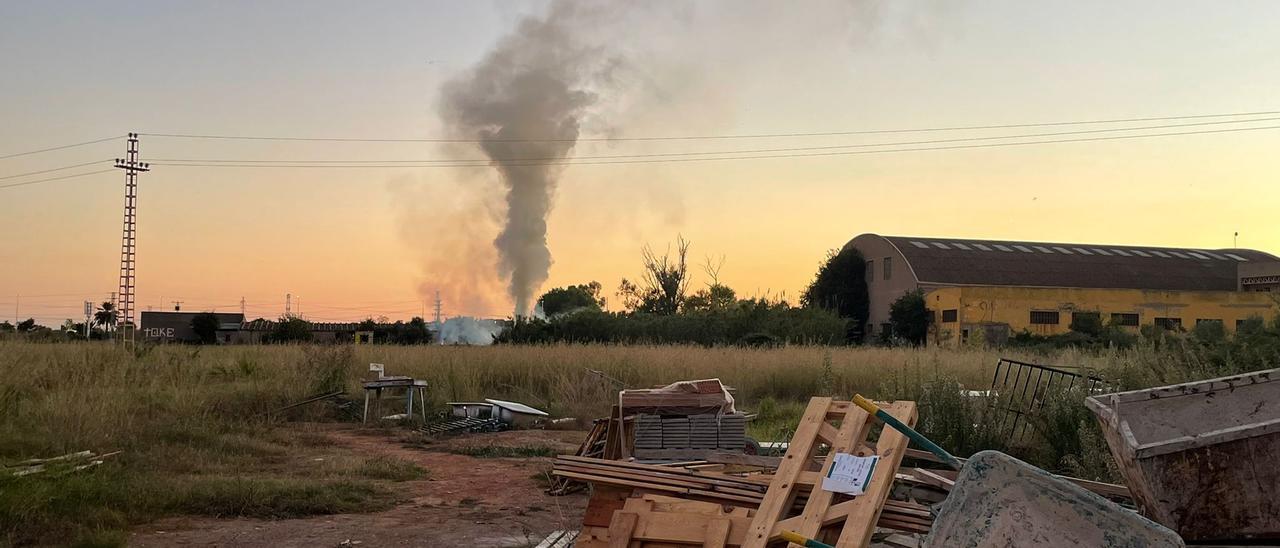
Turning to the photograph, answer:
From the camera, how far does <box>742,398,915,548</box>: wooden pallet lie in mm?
5094

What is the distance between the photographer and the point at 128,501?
7957 millimetres

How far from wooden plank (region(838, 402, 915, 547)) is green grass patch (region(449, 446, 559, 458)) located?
711 centimetres

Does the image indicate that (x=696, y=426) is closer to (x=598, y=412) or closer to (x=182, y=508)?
(x=182, y=508)

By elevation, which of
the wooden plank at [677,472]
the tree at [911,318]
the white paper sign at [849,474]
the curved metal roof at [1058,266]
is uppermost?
the curved metal roof at [1058,266]

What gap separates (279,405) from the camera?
15.5 m

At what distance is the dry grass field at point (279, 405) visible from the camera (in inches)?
315

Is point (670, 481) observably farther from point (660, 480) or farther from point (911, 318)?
point (911, 318)

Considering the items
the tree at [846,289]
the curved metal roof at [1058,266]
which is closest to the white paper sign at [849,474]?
the curved metal roof at [1058,266]

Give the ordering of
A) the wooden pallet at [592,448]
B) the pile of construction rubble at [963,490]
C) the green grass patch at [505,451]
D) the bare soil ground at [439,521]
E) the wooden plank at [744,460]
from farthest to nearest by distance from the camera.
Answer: the green grass patch at [505,451] < the wooden pallet at [592,448] < the wooden plank at [744,460] < the bare soil ground at [439,521] < the pile of construction rubble at [963,490]

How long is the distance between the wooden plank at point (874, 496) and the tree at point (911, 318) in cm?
3654

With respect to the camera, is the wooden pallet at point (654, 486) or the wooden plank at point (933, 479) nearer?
the wooden pallet at point (654, 486)

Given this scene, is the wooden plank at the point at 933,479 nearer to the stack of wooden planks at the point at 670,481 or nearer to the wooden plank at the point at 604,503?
the stack of wooden planks at the point at 670,481

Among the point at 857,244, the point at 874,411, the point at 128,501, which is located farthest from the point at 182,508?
the point at 857,244

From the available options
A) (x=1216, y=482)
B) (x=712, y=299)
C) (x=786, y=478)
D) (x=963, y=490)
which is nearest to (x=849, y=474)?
(x=786, y=478)
